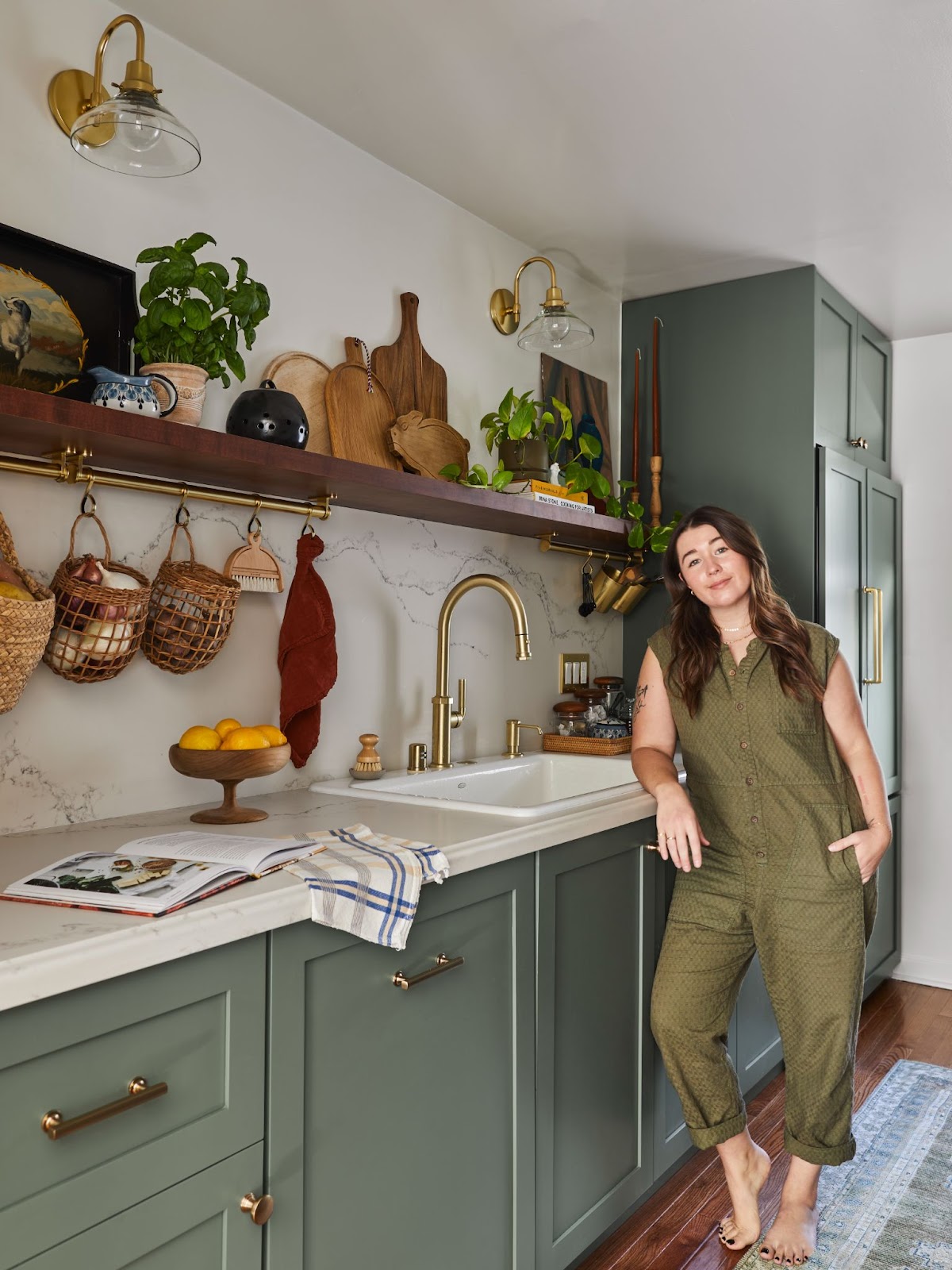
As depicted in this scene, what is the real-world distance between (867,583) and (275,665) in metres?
2.23

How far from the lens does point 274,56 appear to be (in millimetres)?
2049

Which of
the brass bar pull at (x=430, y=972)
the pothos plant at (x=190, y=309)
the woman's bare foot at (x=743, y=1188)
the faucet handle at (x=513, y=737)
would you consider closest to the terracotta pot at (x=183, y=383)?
the pothos plant at (x=190, y=309)

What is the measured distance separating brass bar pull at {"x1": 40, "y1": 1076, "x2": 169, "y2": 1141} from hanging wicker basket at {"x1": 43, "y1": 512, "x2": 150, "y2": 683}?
74cm

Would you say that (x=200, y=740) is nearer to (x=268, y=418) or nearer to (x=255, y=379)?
(x=268, y=418)

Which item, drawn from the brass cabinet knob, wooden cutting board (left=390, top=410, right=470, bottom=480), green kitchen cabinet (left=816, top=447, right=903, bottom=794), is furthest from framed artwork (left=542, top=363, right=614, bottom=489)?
the brass cabinet knob

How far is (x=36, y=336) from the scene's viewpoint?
1.61 meters

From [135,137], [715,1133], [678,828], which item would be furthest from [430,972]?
[135,137]

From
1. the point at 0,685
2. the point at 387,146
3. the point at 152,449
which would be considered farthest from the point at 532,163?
the point at 0,685

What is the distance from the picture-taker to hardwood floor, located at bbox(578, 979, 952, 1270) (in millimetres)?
2104

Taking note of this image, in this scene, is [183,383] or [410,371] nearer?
[183,383]

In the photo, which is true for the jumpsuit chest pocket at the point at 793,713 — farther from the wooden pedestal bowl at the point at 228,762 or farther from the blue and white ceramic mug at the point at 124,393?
the blue and white ceramic mug at the point at 124,393

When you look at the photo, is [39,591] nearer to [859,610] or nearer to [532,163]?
[532,163]

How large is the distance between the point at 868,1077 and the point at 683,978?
1.31 metres

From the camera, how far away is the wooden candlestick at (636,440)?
3373mm
